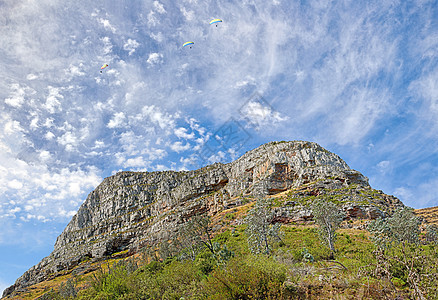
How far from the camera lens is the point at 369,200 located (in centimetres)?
4988

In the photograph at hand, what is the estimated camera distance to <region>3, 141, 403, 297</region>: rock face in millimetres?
56250

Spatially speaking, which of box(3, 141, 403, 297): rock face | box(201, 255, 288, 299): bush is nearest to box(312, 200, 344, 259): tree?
box(201, 255, 288, 299): bush

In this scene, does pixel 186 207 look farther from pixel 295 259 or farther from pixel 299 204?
pixel 295 259

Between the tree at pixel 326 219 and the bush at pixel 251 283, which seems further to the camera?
the tree at pixel 326 219

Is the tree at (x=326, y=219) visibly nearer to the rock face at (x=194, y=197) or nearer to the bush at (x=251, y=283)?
the bush at (x=251, y=283)

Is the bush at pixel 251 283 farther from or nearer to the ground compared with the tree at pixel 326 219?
nearer to the ground

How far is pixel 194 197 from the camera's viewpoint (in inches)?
4006

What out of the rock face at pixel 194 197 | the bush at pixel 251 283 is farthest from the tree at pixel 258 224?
the rock face at pixel 194 197

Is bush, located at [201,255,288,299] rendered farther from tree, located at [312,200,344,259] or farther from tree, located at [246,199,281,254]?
tree, located at [312,200,344,259]

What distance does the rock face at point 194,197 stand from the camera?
5625 centimetres

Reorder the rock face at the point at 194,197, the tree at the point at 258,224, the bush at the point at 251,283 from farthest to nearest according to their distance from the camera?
the rock face at the point at 194,197, the tree at the point at 258,224, the bush at the point at 251,283

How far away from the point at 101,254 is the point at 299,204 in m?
82.4

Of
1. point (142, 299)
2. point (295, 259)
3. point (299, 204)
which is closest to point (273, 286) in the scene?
point (295, 259)

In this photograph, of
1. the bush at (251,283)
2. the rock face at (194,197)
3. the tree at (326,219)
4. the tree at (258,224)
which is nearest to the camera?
the bush at (251,283)
